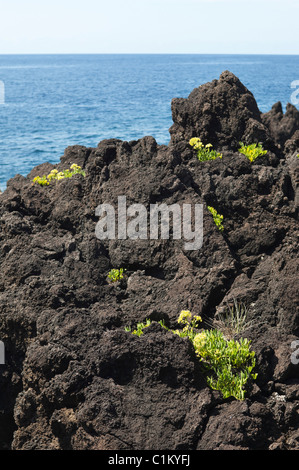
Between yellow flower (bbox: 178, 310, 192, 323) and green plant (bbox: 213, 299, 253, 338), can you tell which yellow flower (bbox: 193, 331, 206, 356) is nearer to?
yellow flower (bbox: 178, 310, 192, 323)

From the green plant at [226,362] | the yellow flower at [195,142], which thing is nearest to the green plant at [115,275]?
the green plant at [226,362]

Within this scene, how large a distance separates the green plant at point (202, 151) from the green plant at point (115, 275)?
3.39 meters

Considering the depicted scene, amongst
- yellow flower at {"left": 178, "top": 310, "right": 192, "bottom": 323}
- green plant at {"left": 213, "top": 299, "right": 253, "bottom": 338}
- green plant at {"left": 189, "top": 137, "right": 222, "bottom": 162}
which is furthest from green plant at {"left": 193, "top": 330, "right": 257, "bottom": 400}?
green plant at {"left": 189, "top": 137, "right": 222, "bottom": 162}

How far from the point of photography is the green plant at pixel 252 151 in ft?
34.7

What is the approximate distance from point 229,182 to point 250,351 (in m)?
3.79

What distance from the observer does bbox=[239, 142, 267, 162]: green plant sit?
10.6 metres

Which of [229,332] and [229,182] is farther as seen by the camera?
[229,182]

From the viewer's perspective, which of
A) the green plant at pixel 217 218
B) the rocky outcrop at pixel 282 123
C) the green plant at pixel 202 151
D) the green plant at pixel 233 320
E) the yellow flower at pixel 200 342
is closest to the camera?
the yellow flower at pixel 200 342

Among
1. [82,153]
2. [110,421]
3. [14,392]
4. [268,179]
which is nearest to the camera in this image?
[110,421]

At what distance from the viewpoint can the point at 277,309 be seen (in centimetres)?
703

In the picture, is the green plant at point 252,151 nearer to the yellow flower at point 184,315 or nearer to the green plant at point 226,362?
the yellow flower at point 184,315

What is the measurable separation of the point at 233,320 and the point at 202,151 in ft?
15.2

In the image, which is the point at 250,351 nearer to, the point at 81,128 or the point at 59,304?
the point at 59,304

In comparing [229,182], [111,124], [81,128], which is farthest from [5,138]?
[229,182]
